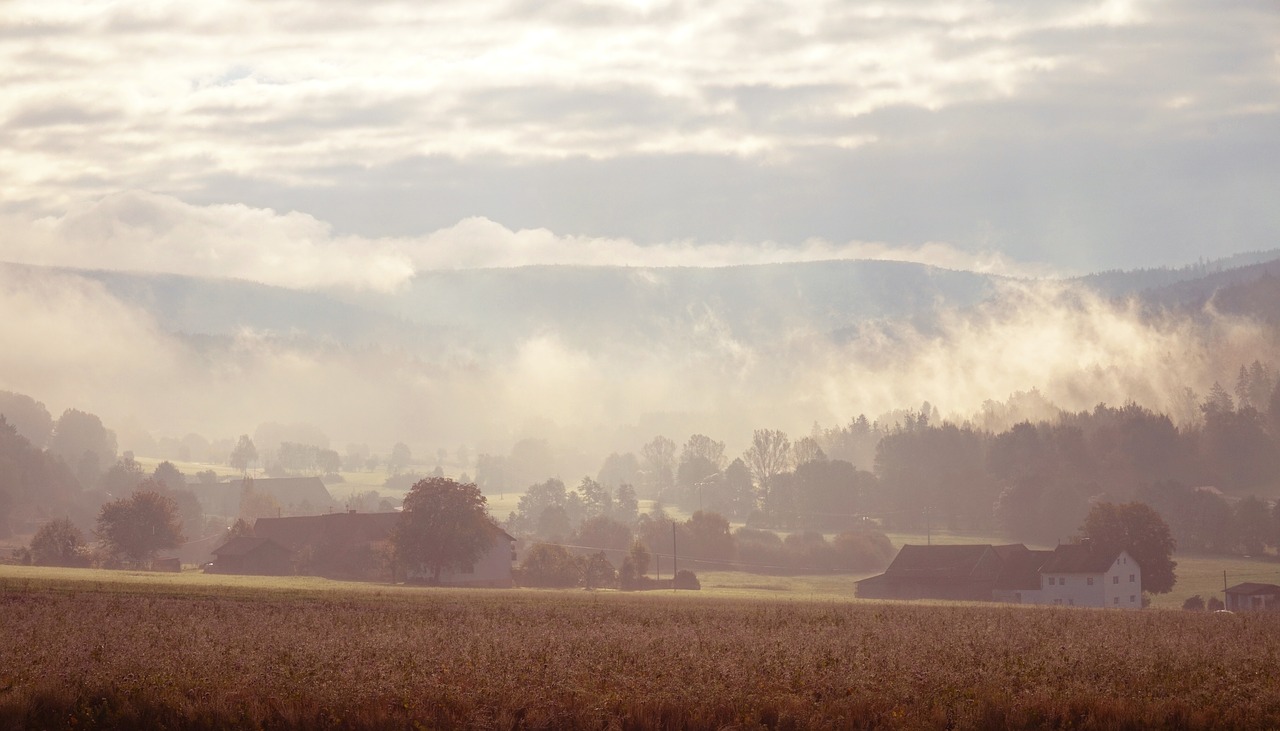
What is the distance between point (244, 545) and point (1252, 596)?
93.7 metres

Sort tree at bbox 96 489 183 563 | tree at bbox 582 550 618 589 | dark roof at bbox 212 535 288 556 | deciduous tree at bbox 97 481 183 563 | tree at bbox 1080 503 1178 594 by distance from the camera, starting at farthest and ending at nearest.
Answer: deciduous tree at bbox 97 481 183 563, tree at bbox 96 489 183 563, dark roof at bbox 212 535 288 556, tree at bbox 582 550 618 589, tree at bbox 1080 503 1178 594

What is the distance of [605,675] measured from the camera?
34.4m

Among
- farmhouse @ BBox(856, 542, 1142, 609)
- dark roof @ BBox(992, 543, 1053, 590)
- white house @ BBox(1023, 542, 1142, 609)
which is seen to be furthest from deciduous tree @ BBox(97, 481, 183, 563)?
white house @ BBox(1023, 542, 1142, 609)

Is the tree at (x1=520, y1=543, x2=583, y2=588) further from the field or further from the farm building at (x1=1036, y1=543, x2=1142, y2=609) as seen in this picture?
the field

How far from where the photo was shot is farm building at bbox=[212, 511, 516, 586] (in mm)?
119562

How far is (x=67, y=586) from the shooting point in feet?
219

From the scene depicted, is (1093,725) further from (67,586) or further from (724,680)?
(67,586)

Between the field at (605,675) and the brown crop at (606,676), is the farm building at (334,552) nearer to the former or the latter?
the field at (605,675)

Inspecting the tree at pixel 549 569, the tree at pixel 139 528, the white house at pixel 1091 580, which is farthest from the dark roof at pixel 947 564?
the tree at pixel 139 528

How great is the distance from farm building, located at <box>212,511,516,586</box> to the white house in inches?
1904

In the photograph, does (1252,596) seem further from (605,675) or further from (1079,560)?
(605,675)

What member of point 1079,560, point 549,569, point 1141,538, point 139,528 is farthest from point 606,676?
point 139,528

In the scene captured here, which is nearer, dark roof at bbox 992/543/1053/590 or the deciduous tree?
dark roof at bbox 992/543/1053/590

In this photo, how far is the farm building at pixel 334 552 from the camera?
119562 mm
